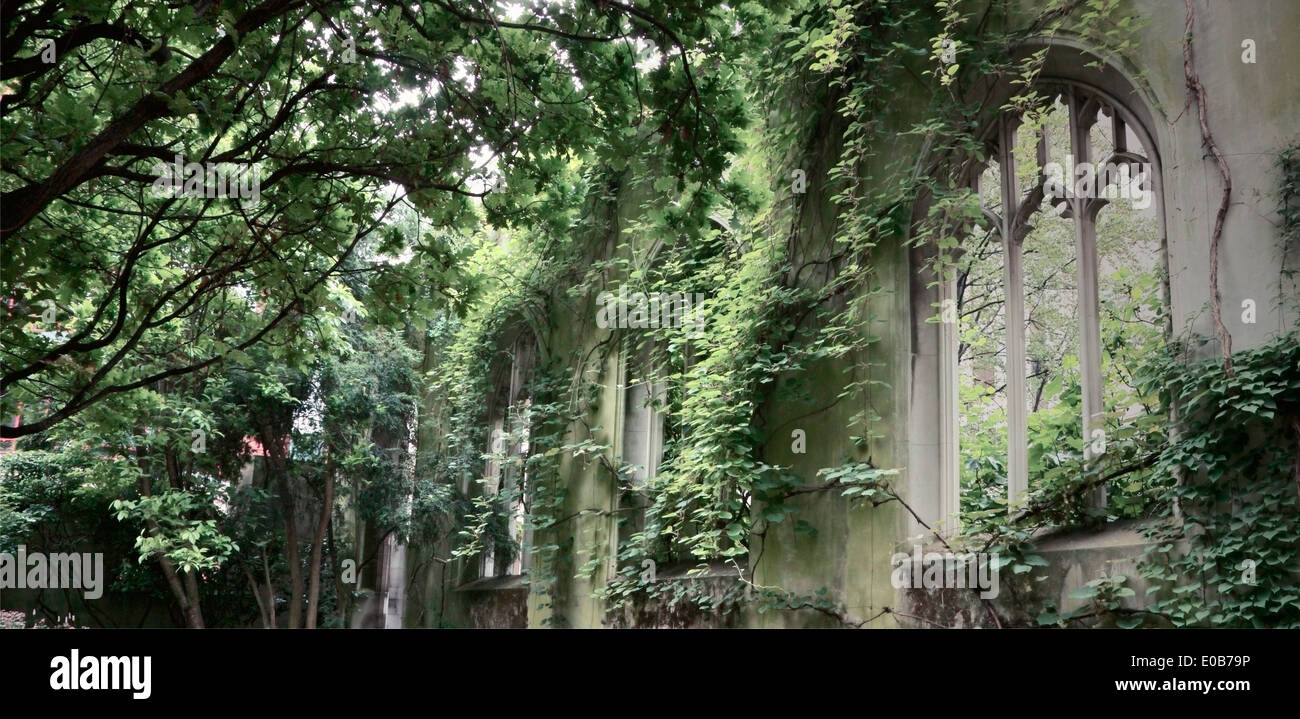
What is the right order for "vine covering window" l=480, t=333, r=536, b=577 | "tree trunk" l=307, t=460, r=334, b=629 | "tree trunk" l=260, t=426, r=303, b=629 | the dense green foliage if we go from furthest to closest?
"tree trunk" l=307, t=460, r=334, b=629 < "tree trunk" l=260, t=426, r=303, b=629 < "vine covering window" l=480, t=333, r=536, b=577 < the dense green foliage

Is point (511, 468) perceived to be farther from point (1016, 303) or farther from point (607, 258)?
point (1016, 303)

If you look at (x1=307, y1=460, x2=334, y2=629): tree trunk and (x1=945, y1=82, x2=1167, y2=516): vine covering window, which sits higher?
(x1=945, y1=82, x2=1167, y2=516): vine covering window

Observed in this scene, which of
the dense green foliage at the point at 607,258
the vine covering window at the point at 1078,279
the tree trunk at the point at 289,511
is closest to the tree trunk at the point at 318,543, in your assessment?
the tree trunk at the point at 289,511

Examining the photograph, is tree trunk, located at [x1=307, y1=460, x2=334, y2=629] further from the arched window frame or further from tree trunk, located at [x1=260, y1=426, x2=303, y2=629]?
the arched window frame

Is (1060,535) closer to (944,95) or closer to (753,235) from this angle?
(944,95)

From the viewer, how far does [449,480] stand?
14008 mm

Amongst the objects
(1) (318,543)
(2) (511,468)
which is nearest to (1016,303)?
(2) (511,468)

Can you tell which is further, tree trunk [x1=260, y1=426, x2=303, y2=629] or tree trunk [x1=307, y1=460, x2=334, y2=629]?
tree trunk [x1=307, y1=460, x2=334, y2=629]

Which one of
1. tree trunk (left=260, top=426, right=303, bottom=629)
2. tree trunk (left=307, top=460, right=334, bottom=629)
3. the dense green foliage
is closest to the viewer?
the dense green foliage

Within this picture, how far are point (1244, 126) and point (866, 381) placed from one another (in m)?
2.77

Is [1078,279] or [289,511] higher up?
[1078,279]

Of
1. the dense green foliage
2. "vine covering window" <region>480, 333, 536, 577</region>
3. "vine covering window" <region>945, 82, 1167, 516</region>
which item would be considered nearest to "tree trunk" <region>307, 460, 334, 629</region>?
the dense green foliage
